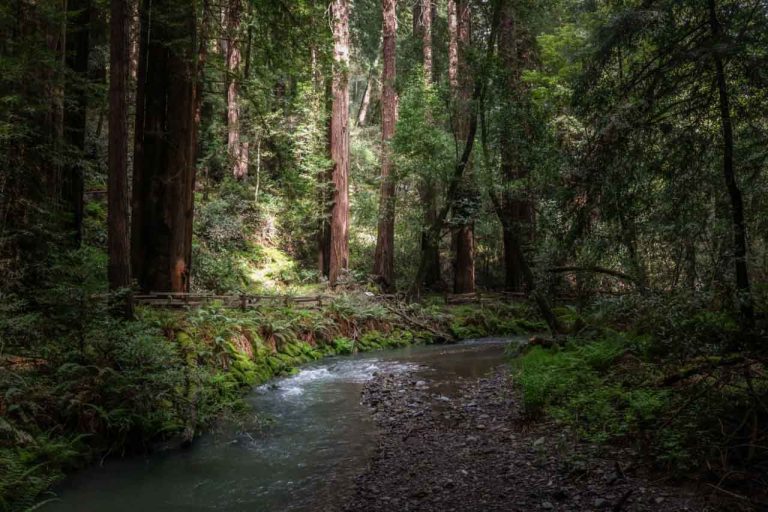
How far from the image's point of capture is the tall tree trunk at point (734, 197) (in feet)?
19.8

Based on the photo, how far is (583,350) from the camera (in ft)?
29.6

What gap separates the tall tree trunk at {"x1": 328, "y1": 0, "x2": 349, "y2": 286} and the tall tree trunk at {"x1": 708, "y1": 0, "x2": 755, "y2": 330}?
14.1 metres

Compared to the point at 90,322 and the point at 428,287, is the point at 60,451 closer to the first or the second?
the point at 90,322

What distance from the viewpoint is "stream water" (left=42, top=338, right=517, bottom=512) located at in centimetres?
546

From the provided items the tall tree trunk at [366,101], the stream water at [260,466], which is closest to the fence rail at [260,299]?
the stream water at [260,466]

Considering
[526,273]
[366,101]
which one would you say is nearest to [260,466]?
[526,273]

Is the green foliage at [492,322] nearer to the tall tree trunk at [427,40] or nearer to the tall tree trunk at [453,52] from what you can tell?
the tall tree trunk at [453,52]

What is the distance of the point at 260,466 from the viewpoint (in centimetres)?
642

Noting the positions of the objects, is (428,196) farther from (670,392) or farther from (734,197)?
(670,392)

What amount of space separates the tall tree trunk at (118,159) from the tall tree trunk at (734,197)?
883 cm

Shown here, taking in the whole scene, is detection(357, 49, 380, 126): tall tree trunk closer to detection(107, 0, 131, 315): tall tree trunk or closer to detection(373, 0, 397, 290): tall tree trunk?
detection(373, 0, 397, 290): tall tree trunk

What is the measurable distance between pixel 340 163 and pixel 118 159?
40.5ft

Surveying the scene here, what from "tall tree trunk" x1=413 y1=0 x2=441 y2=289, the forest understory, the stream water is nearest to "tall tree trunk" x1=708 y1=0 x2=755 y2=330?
the forest understory

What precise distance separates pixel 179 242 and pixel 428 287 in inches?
555
